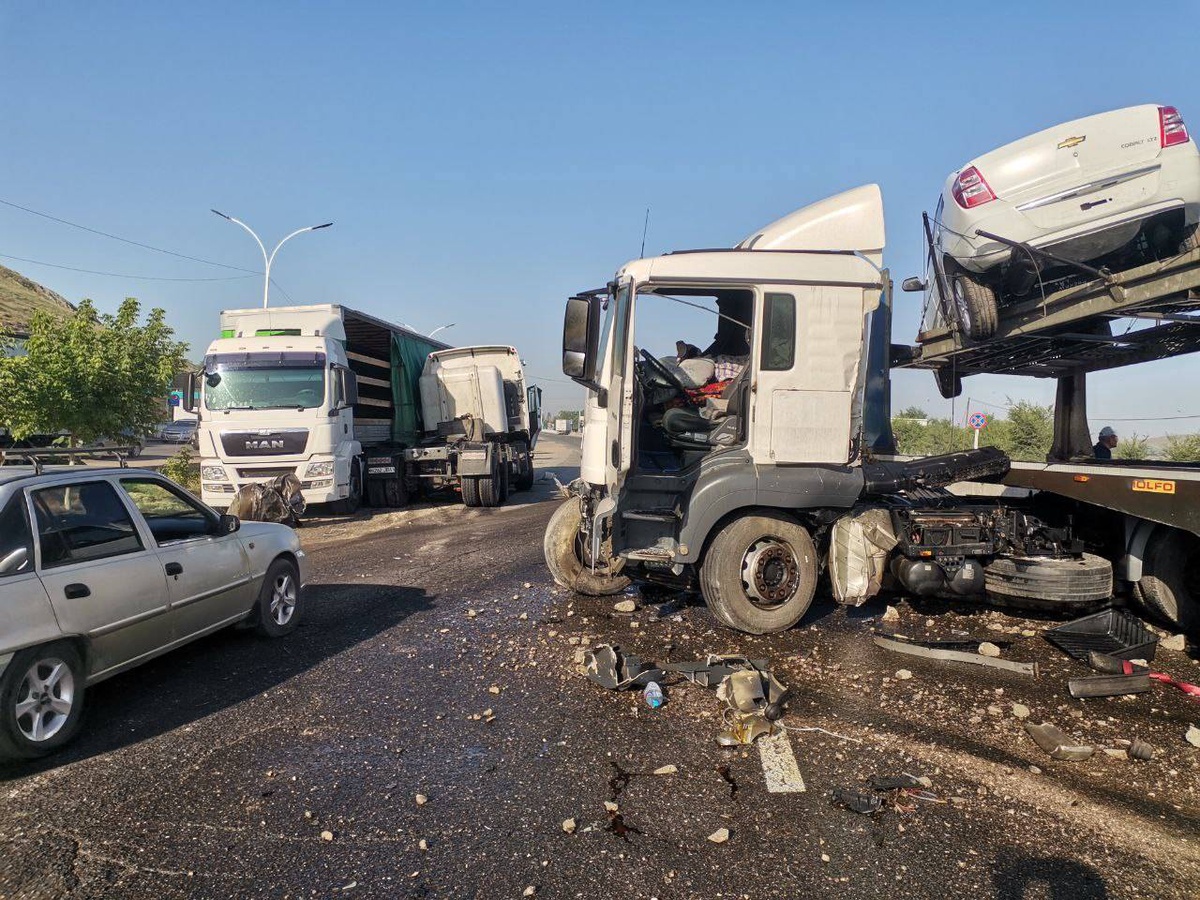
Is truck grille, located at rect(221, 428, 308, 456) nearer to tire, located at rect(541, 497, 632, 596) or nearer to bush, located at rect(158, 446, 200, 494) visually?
bush, located at rect(158, 446, 200, 494)

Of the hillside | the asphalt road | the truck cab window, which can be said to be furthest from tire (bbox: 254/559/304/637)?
the hillside

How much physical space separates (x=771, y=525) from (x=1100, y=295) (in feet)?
9.35

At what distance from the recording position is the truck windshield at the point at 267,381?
12.0 meters

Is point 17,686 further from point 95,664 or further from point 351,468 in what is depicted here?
point 351,468

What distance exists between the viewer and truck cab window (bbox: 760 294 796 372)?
533cm

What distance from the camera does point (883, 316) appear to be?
6.34 m

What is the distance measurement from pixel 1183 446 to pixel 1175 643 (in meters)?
13.1

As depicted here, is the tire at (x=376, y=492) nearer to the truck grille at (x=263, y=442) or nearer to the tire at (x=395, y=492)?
the tire at (x=395, y=492)

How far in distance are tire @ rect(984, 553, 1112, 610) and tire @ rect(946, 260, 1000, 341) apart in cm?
189

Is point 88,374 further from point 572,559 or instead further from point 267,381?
point 572,559

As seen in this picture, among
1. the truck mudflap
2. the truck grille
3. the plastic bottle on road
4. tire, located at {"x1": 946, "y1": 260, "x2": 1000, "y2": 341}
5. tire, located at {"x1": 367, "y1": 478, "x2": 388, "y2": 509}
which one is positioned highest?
tire, located at {"x1": 946, "y1": 260, "x2": 1000, "y2": 341}

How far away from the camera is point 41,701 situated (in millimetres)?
3615

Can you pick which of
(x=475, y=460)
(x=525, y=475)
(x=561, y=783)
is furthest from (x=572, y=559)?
(x=525, y=475)

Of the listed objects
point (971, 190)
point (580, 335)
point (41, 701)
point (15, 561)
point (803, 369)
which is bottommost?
point (41, 701)
